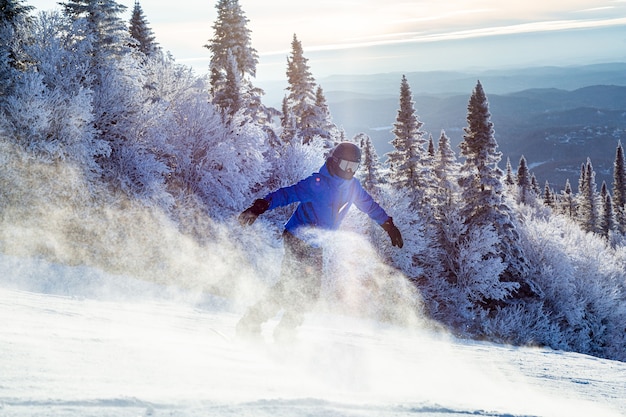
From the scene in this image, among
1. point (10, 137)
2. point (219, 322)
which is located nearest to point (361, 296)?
point (10, 137)

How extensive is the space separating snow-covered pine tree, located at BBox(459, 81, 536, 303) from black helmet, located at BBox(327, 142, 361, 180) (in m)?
28.4

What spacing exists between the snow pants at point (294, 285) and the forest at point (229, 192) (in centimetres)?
245

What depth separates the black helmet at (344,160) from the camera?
540 centimetres

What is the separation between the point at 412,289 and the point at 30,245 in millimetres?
21113

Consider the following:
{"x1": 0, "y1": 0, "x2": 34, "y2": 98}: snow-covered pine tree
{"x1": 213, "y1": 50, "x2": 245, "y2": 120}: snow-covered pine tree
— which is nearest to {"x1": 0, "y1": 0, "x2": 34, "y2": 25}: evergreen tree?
{"x1": 0, "y1": 0, "x2": 34, "y2": 98}: snow-covered pine tree

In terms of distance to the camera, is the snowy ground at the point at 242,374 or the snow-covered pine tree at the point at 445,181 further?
the snow-covered pine tree at the point at 445,181

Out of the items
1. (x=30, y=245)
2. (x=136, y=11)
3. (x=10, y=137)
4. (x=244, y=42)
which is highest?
(x=136, y=11)

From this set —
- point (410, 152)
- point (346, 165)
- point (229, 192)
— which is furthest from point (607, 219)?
point (346, 165)

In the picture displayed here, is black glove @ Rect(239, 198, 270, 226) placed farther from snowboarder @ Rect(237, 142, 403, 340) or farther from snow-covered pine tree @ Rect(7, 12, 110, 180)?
snow-covered pine tree @ Rect(7, 12, 110, 180)

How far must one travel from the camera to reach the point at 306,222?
18.6 ft

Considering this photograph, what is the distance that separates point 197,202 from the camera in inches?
888

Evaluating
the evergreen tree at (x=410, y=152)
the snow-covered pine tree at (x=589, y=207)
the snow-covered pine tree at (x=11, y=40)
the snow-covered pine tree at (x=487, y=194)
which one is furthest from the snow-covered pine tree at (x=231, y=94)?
the snow-covered pine tree at (x=589, y=207)

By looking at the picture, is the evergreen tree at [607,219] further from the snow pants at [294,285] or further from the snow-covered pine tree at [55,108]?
the snow pants at [294,285]

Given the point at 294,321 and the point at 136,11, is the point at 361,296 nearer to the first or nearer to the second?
the point at 294,321
